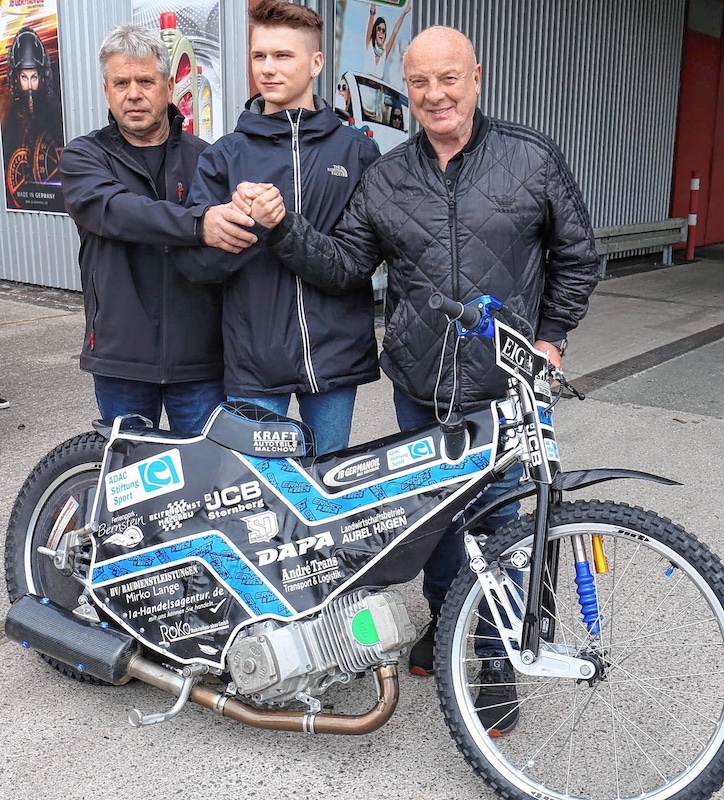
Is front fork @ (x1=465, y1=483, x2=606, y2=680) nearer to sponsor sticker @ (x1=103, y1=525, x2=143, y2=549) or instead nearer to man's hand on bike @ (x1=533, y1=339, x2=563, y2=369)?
man's hand on bike @ (x1=533, y1=339, x2=563, y2=369)

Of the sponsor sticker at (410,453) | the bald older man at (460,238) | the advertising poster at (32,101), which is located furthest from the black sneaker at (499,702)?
the advertising poster at (32,101)

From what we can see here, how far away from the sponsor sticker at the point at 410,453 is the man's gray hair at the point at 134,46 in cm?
138

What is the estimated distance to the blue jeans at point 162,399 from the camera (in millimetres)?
3223

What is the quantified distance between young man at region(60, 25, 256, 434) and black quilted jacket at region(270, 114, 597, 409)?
497mm

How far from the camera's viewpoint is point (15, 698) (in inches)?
118

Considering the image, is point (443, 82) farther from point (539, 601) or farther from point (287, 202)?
point (539, 601)

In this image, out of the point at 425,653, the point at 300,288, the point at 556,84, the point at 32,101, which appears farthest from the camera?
the point at 556,84

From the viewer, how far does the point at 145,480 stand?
2.77 metres

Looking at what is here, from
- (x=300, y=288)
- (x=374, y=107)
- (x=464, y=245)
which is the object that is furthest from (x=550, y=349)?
(x=374, y=107)

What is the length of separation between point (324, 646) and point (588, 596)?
2.21ft

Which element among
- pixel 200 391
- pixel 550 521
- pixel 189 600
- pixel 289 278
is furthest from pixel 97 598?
pixel 550 521

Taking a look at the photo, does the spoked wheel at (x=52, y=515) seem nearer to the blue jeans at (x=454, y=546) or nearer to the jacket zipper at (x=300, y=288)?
the jacket zipper at (x=300, y=288)

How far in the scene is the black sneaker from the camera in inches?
109

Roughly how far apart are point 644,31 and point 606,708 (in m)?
11.1
